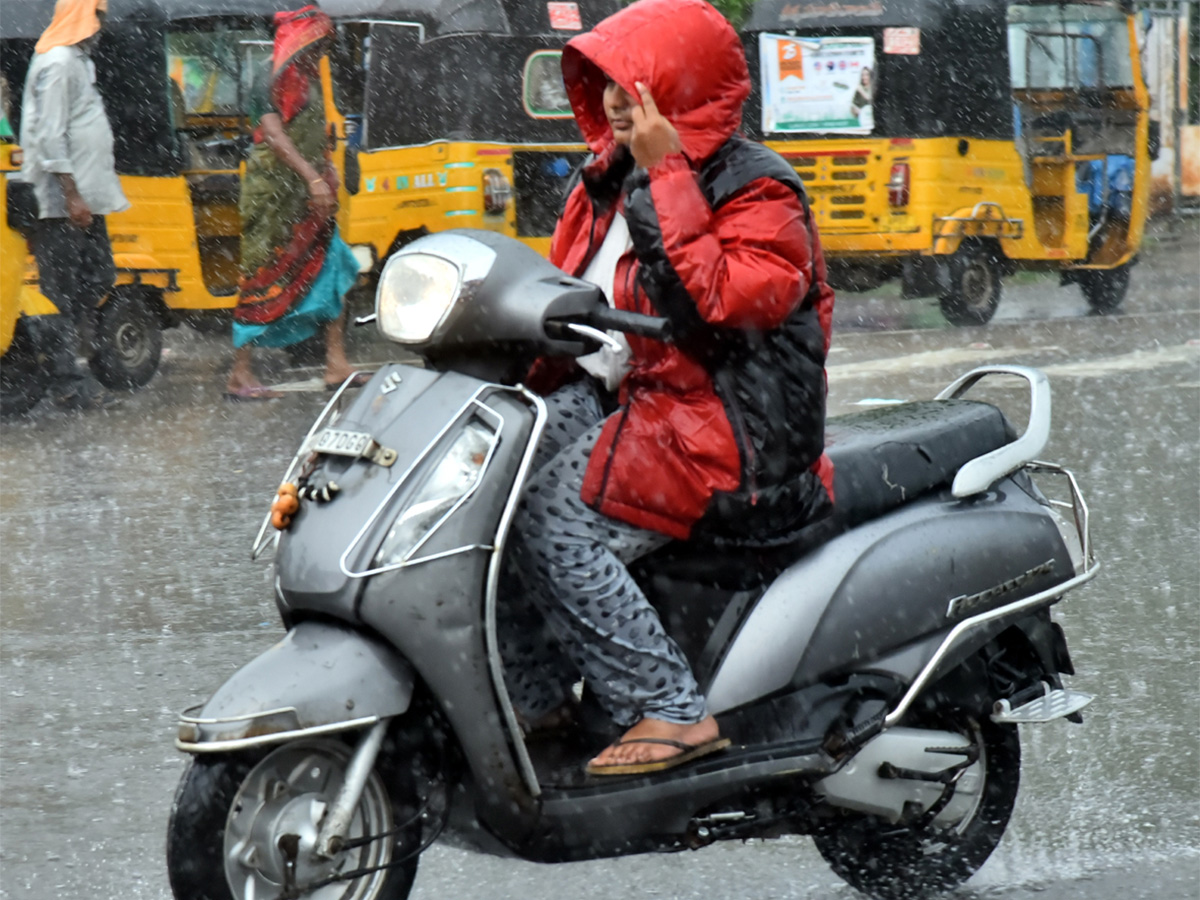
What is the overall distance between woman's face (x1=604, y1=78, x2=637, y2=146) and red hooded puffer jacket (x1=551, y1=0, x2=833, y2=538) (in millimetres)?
66

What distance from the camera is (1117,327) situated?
558 inches

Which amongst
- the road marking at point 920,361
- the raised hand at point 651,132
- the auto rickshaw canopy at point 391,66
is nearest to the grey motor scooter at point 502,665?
the raised hand at point 651,132

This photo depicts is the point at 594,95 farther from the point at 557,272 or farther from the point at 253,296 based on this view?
the point at 253,296

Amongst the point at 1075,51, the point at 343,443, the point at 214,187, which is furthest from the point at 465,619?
the point at 1075,51

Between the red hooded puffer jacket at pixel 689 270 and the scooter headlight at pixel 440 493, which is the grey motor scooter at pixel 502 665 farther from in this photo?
Result: the red hooded puffer jacket at pixel 689 270

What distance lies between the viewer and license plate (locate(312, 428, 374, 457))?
316 centimetres

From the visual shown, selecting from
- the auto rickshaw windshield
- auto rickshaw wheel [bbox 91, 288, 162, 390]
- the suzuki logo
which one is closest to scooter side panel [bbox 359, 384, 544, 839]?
the suzuki logo

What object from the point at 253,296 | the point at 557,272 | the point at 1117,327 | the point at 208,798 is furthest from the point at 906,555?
the point at 1117,327

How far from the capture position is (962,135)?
50.2 ft

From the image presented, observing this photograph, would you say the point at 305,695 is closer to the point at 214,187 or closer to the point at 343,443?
the point at 343,443

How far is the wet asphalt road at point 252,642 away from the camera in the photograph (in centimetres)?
402

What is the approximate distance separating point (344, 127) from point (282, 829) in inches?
435

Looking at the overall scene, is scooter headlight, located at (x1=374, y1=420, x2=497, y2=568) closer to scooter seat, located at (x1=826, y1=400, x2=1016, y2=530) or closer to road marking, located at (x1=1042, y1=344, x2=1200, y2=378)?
scooter seat, located at (x1=826, y1=400, x2=1016, y2=530)

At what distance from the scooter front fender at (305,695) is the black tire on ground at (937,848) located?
3.83 ft
